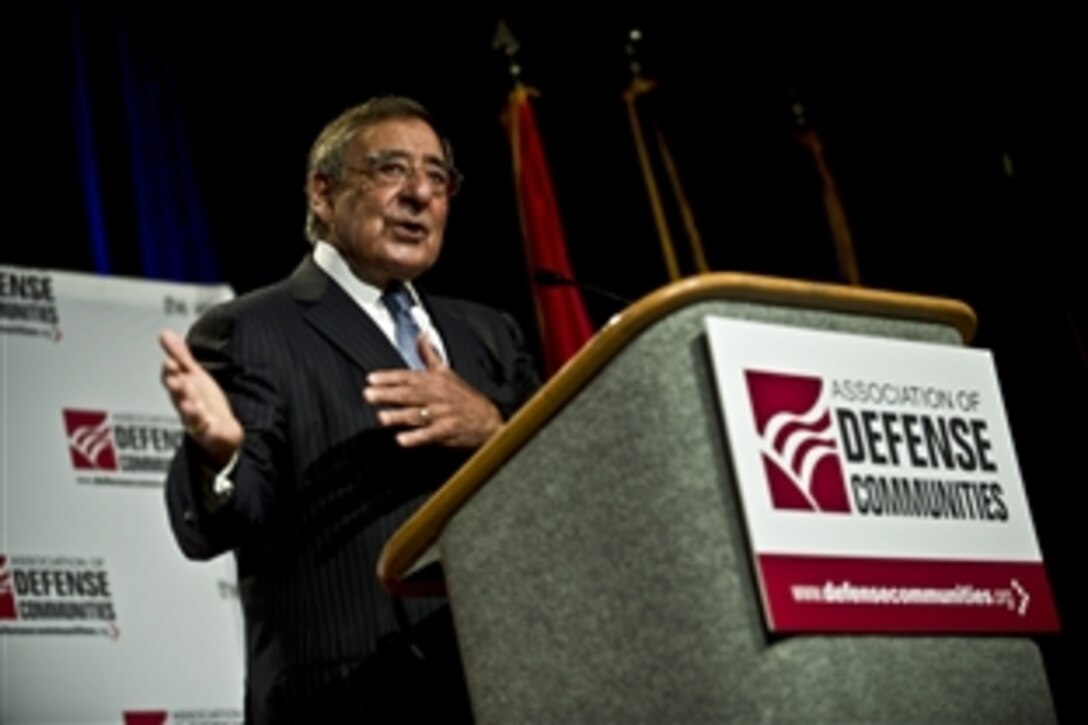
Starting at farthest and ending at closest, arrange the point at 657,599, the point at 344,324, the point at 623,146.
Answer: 1. the point at 623,146
2. the point at 344,324
3. the point at 657,599

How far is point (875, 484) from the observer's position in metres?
1.76

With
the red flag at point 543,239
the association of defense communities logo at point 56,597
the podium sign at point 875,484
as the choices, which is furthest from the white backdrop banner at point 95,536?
the podium sign at point 875,484

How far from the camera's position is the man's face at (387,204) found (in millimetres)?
2648

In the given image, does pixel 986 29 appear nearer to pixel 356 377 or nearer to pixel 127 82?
pixel 127 82

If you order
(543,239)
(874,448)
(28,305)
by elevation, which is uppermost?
(543,239)

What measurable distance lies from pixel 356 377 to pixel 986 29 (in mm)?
3205

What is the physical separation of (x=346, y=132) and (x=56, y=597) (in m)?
1.62

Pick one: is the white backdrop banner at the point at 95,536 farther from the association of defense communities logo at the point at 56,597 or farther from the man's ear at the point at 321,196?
the man's ear at the point at 321,196

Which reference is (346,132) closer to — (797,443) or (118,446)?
(797,443)

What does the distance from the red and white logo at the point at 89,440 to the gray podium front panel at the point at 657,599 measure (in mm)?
2376

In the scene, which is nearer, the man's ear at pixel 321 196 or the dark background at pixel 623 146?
the man's ear at pixel 321 196

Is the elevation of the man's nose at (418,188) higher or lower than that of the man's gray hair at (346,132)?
lower

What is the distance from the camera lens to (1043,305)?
15.8ft

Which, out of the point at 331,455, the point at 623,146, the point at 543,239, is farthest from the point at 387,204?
the point at 623,146
